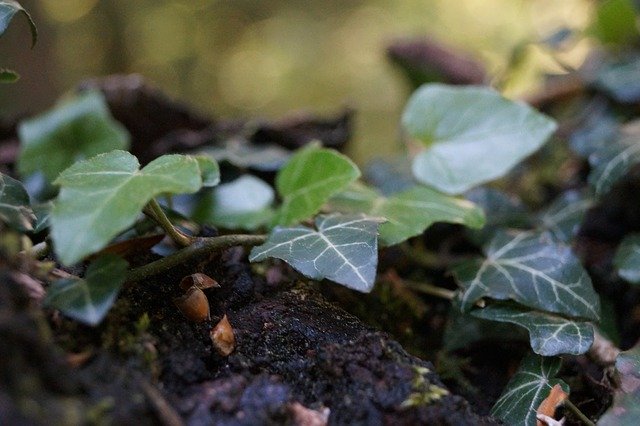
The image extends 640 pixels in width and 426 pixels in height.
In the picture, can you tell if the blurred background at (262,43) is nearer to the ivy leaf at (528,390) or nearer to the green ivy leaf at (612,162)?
the green ivy leaf at (612,162)

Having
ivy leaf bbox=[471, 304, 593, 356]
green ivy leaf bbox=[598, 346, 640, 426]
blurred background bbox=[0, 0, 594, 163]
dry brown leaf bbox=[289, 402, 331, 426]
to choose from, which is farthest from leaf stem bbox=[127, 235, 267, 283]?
blurred background bbox=[0, 0, 594, 163]

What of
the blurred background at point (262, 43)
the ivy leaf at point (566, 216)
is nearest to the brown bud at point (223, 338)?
the ivy leaf at point (566, 216)

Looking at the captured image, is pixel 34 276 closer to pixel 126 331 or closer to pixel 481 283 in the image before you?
pixel 126 331

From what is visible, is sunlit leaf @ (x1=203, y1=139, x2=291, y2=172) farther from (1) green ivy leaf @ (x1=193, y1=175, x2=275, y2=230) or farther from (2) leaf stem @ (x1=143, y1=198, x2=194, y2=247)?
(2) leaf stem @ (x1=143, y1=198, x2=194, y2=247)

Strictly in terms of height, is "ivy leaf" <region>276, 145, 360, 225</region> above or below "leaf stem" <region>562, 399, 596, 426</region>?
above

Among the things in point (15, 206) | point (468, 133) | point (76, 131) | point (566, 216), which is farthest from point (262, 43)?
Answer: point (15, 206)

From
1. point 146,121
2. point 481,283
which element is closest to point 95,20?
point 146,121
